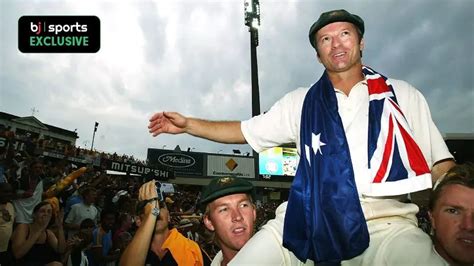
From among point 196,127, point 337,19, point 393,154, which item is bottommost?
point 393,154

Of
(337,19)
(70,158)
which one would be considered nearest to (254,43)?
(70,158)

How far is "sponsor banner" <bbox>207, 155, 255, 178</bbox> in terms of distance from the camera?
41312 mm

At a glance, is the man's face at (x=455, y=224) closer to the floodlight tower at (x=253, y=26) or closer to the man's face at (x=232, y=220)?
the man's face at (x=232, y=220)

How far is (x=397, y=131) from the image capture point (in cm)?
204

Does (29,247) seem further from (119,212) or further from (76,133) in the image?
(76,133)

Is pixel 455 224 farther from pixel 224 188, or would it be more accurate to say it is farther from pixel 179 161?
pixel 179 161

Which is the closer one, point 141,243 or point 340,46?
point 340,46

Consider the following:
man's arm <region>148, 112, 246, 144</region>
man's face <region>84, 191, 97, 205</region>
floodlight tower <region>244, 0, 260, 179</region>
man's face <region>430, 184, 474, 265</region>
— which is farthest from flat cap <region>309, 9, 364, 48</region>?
floodlight tower <region>244, 0, 260, 179</region>

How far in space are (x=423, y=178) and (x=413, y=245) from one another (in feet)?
1.32

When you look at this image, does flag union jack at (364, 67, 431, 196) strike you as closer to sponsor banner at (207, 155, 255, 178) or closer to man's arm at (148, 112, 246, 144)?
man's arm at (148, 112, 246, 144)

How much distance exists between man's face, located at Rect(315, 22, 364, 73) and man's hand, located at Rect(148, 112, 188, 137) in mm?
1170

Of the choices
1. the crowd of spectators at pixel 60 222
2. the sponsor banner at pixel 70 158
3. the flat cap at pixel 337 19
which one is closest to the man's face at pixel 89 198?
the crowd of spectators at pixel 60 222

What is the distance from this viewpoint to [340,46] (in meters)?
2.33

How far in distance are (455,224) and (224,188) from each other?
1.65 meters
